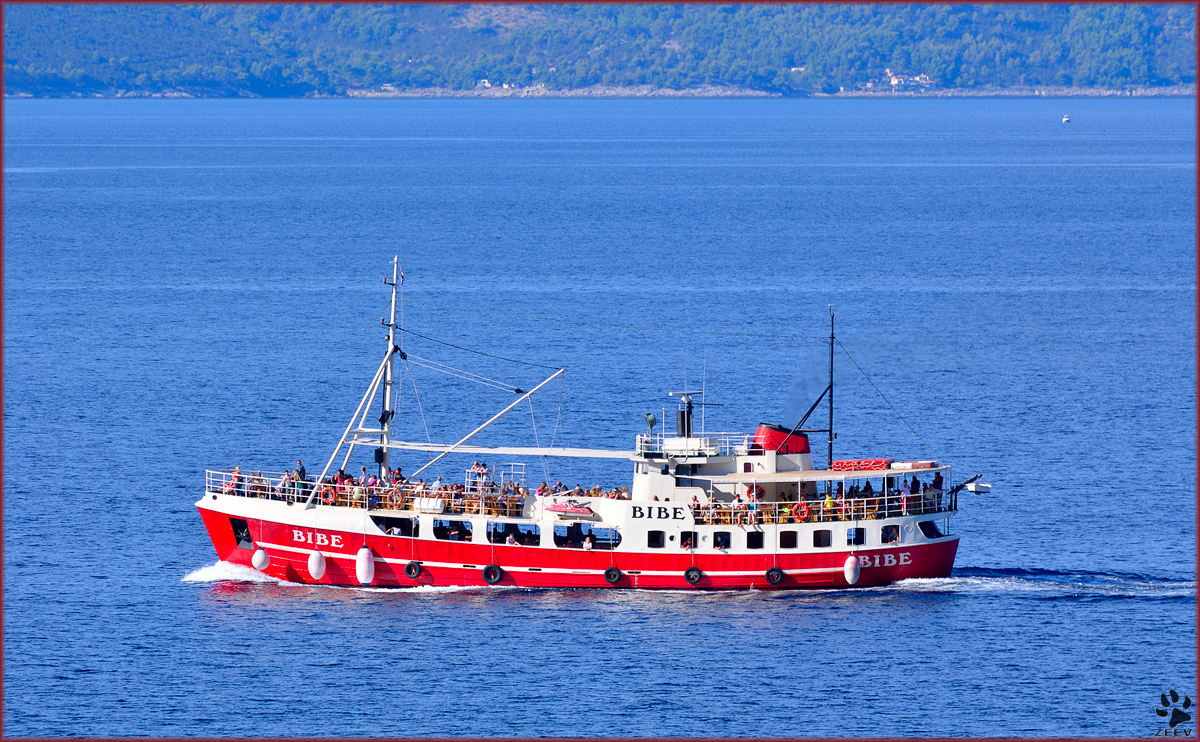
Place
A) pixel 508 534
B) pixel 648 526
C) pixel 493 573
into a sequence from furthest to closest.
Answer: pixel 508 534
pixel 493 573
pixel 648 526

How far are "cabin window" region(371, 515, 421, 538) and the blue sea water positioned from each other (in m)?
2.63

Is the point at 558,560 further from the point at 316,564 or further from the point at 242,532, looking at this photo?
the point at 242,532

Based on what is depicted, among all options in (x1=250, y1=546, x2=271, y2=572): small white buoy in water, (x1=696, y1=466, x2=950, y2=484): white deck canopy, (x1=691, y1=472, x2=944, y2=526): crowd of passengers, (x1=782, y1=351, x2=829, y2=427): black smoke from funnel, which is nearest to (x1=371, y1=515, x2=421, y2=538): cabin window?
(x1=250, y1=546, x2=271, y2=572): small white buoy in water

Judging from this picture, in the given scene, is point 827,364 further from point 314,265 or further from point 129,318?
point 314,265

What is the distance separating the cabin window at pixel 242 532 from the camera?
234 feet

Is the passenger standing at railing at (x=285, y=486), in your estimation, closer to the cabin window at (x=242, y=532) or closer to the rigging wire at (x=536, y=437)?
the cabin window at (x=242, y=532)

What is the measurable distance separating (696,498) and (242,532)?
20.5 m

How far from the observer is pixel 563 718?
5797 cm

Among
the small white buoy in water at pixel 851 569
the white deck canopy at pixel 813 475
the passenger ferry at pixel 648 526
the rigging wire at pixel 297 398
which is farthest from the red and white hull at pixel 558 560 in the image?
the rigging wire at pixel 297 398

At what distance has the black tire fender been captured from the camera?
68.8 meters

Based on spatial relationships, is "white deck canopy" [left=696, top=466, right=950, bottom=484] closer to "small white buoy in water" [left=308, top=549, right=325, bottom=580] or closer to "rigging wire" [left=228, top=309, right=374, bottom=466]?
"small white buoy in water" [left=308, top=549, right=325, bottom=580]

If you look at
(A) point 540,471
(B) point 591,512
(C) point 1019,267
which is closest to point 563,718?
(B) point 591,512

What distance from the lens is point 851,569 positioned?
68.1 m

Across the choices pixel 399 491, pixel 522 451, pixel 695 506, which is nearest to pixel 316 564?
pixel 399 491
